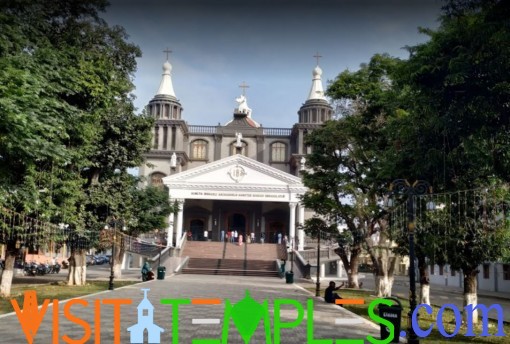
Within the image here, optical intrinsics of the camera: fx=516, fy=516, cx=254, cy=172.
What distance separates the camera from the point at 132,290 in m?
22.3

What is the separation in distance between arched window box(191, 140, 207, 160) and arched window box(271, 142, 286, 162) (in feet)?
25.3

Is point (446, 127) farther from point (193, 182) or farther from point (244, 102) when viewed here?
point (244, 102)

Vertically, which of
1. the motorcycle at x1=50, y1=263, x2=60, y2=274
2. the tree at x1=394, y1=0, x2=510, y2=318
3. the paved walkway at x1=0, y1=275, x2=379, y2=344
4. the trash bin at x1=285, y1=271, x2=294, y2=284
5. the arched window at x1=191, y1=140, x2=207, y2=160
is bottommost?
the motorcycle at x1=50, y1=263, x2=60, y2=274

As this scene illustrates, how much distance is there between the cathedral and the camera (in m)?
45.5

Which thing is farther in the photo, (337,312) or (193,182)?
(193,182)

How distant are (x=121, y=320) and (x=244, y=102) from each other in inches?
2022

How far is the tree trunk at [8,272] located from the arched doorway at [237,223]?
1294 inches

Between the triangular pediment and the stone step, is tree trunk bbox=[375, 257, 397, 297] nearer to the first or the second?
the stone step

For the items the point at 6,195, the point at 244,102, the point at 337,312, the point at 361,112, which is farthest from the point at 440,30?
the point at 244,102

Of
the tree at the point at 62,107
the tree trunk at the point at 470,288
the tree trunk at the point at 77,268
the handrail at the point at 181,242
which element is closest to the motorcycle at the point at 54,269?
the handrail at the point at 181,242

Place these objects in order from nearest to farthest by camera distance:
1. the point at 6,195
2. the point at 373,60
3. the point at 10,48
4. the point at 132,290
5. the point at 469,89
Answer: the point at 469,89 → the point at 10,48 → the point at 6,195 → the point at 132,290 → the point at 373,60

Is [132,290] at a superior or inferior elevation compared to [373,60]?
inferior

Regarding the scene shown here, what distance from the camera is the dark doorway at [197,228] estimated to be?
5053cm

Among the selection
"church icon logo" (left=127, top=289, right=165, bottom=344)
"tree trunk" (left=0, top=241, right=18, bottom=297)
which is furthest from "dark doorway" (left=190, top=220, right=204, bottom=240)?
"church icon logo" (left=127, top=289, right=165, bottom=344)
